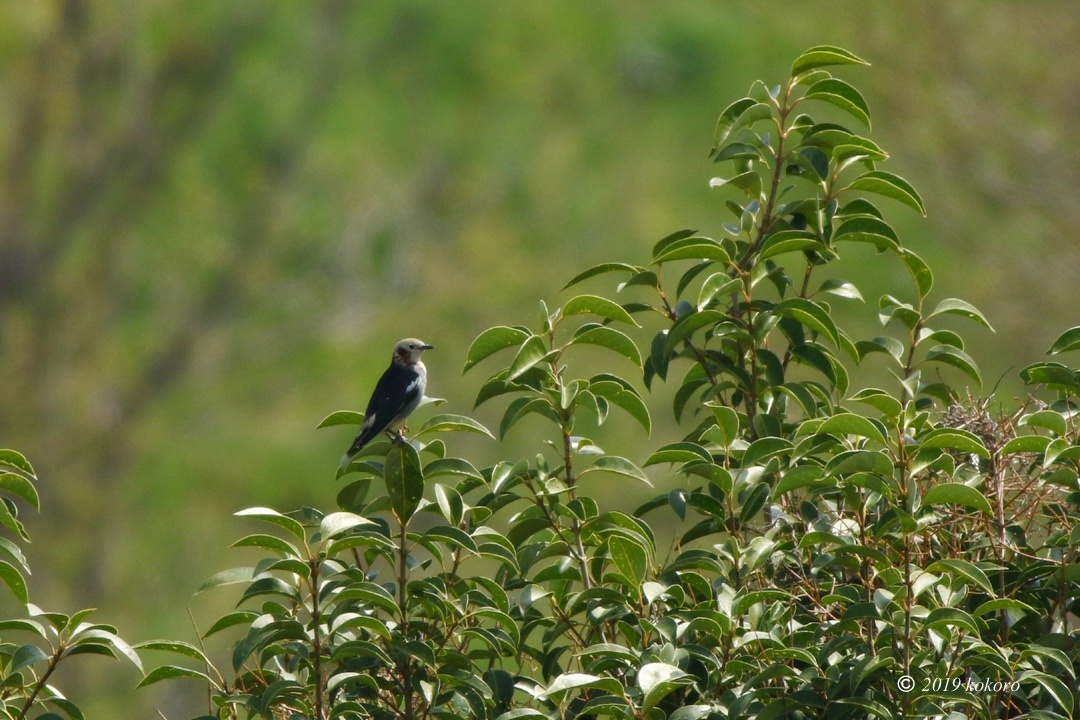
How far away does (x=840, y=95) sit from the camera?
2795 millimetres

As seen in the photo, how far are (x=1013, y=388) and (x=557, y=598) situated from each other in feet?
48.9

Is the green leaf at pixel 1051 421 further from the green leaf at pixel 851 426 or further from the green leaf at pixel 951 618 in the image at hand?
the green leaf at pixel 951 618

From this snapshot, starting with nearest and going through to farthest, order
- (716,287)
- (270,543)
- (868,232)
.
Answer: (270,543) < (716,287) < (868,232)

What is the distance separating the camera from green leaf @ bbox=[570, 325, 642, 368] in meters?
2.62

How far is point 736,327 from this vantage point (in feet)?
9.04

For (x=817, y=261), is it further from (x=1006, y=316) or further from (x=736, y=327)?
(x=1006, y=316)

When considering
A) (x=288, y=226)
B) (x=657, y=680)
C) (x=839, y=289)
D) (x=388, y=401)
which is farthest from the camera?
(x=288, y=226)

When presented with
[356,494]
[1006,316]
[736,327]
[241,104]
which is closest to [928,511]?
[736,327]

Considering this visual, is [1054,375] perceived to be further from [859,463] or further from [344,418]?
[344,418]

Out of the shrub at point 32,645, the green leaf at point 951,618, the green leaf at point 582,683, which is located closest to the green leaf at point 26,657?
the shrub at point 32,645

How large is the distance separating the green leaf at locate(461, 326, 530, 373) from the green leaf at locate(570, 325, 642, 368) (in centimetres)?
11

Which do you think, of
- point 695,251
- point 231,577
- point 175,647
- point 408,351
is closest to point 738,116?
point 695,251

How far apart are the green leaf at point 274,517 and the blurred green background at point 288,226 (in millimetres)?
13165

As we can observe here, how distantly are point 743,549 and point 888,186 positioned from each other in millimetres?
868
